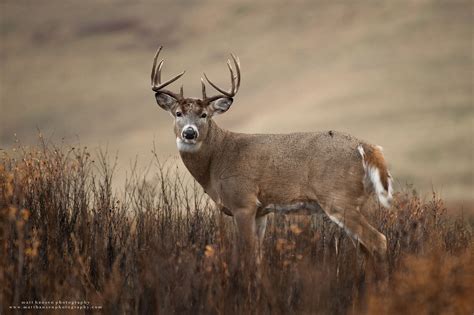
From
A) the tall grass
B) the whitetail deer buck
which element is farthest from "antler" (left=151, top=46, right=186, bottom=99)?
the tall grass

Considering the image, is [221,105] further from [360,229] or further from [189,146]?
[360,229]

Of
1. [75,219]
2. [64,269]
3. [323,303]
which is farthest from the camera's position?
[75,219]

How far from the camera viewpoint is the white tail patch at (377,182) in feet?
27.7

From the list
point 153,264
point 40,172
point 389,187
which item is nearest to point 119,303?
point 153,264

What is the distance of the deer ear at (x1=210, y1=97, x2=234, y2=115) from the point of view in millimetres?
9328

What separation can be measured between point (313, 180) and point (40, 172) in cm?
323

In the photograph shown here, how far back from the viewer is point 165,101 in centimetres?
942

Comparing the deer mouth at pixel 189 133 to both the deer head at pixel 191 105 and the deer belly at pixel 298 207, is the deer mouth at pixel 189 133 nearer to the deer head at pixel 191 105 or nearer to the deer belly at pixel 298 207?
the deer head at pixel 191 105

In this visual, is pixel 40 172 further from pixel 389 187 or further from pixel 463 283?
pixel 463 283

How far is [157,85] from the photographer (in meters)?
9.47

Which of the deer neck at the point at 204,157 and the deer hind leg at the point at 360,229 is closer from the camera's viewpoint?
the deer hind leg at the point at 360,229

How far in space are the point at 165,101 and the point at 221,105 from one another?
75cm

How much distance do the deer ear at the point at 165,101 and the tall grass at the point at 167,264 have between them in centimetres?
143

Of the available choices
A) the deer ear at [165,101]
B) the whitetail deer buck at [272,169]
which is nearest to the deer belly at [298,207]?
the whitetail deer buck at [272,169]
